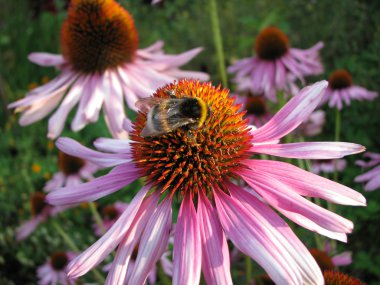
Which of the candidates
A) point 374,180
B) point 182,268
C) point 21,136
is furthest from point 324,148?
point 21,136

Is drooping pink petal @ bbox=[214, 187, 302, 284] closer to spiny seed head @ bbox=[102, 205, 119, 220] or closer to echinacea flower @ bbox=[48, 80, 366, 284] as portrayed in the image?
echinacea flower @ bbox=[48, 80, 366, 284]

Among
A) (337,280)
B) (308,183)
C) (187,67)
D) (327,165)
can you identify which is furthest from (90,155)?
(187,67)

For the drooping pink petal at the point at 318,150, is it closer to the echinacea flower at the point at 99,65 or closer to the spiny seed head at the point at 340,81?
the echinacea flower at the point at 99,65

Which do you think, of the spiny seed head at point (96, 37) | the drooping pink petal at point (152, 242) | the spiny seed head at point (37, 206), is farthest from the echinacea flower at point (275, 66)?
the drooping pink petal at point (152, 242)

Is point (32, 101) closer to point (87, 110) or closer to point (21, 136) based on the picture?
point (87, 110)

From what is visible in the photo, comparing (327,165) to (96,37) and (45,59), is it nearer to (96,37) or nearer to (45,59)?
(96,37)
